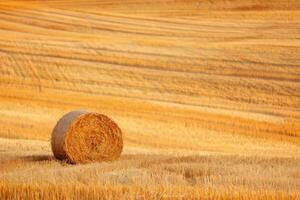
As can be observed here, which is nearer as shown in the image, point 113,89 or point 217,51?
point 113,89

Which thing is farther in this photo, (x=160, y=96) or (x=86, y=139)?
(x=160, y=96)

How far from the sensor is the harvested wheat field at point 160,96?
8844mm

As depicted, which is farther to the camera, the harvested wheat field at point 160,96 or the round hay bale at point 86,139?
the round hay bale at point 86,139

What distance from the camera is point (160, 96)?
2422 centimetres

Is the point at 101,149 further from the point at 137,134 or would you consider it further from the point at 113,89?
the point at 113,89

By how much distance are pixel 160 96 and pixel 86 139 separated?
40.2 feet

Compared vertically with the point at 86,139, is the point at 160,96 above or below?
below

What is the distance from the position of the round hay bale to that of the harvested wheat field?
29 centimetres

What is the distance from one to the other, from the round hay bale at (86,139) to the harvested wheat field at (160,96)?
0.29 metres

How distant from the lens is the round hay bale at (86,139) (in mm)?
11602

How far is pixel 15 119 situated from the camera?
1862 centimetres

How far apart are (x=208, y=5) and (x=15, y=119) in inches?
1057

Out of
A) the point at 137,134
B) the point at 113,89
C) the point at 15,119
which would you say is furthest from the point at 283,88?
the point at 15,119

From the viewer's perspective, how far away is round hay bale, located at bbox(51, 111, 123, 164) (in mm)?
11602
